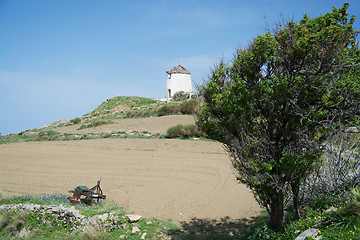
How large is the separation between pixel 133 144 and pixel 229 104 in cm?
1713

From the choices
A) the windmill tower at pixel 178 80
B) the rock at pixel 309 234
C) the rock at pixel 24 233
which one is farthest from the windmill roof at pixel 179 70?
the rock at pixel 309 234

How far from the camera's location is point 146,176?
14.7m

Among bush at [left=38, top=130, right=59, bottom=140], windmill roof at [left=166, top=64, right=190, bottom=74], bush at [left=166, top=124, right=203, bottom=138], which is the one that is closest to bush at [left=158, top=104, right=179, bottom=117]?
bush at [left=166, top=124, right=203, bottom=138]

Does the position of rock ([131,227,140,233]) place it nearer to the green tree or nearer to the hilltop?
the green tree

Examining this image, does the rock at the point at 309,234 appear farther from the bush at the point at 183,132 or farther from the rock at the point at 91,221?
the bush at the point at 183,132

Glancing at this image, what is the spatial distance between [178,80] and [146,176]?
3728 centimetres

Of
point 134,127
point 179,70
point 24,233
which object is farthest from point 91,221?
point 179,70

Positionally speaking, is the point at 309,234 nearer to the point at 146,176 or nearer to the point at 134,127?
the point at 146,176

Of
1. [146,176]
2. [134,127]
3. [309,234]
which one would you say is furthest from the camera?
[134,127]

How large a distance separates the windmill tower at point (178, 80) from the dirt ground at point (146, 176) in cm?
2880

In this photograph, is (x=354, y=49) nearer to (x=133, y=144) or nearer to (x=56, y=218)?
(x=56, y=218)

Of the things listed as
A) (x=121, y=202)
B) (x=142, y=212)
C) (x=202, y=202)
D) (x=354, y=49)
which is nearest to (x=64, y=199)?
(x=121, y=202)

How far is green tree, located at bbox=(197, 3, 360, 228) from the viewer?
562cm

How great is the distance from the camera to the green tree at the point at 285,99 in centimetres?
562
